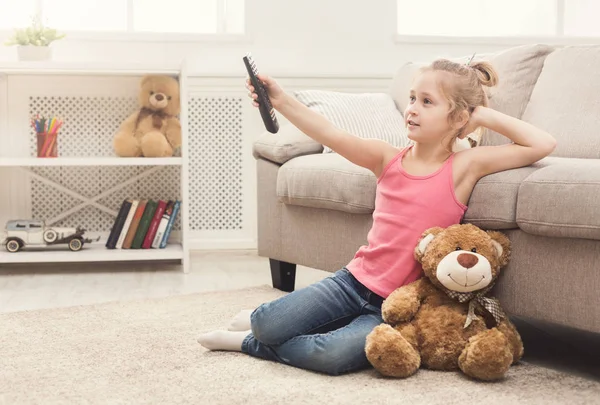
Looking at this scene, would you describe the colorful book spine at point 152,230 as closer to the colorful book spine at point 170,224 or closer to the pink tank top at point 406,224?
the colorful book spine at point 170,224

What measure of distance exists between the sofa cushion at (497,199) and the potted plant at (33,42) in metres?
1.98

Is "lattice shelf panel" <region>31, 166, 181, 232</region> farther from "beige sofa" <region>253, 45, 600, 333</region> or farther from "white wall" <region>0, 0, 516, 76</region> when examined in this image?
"beige sofa" <region>253, 45, 600, 333</region>

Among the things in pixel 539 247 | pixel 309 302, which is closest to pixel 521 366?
pixel 539 247

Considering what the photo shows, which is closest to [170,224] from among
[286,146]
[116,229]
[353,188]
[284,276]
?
[116,229]

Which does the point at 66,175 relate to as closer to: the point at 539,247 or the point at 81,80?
the point at 81,80

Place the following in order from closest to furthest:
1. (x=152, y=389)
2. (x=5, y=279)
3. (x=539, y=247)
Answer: (x=152, y=389) → (x=539, y=247) → (x=5, y=279)

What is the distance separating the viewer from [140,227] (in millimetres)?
3189

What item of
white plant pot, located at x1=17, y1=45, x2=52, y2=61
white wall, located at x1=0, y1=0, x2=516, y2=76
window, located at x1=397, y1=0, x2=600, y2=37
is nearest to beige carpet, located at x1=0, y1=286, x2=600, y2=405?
white plant pot, located at x1=17, y1=45, x2=52, y2=61

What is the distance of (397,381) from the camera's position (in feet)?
5.18

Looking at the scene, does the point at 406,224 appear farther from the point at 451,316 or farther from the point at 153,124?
the point at 153,124

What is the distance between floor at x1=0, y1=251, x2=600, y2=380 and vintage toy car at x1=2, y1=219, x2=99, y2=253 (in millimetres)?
102

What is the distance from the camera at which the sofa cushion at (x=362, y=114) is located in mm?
2660

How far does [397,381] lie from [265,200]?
1223 millimetres

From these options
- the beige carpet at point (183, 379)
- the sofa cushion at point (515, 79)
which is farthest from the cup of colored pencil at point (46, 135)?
the sofa cushion at point (515, 79)
